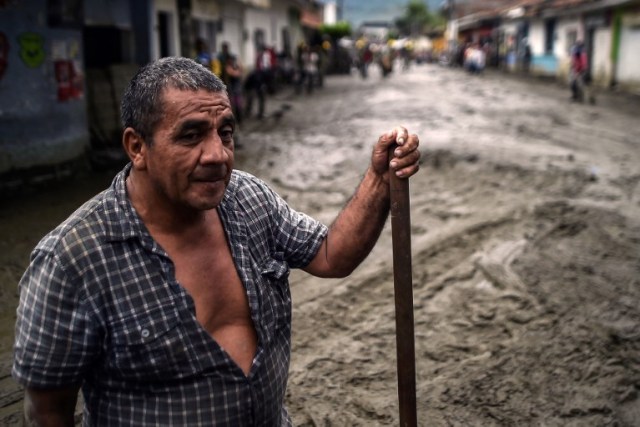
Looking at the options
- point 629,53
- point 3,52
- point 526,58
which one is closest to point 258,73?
point 3,52

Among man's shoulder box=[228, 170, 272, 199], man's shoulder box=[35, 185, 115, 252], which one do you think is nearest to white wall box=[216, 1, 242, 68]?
man's shoulder box=[228, 170, 272, 199]

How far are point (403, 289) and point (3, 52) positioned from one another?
252 inches

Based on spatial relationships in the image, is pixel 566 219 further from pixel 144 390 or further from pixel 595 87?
pixel 595 87

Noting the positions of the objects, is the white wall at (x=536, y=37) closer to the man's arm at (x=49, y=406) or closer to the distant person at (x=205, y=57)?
Answer: the distant person at (x=205, y=57)

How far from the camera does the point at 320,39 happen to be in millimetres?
33219

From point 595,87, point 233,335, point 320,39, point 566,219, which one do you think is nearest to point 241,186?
point 233,335

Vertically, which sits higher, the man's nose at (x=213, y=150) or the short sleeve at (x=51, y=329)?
the man's nose at (x=213, y=150)

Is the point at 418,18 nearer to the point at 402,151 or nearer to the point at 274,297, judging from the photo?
the point at 402,151

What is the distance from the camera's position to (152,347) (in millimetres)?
1584

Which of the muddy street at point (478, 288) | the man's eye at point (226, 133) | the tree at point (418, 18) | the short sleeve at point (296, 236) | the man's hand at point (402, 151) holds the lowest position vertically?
→ the muddy street at point (478, 288)

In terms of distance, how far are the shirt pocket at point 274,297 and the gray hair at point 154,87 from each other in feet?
1.61

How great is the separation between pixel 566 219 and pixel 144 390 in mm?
5246

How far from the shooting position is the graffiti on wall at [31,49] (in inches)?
283

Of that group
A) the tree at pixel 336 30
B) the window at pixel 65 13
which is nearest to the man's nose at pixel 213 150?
the window at pixel 65 13
